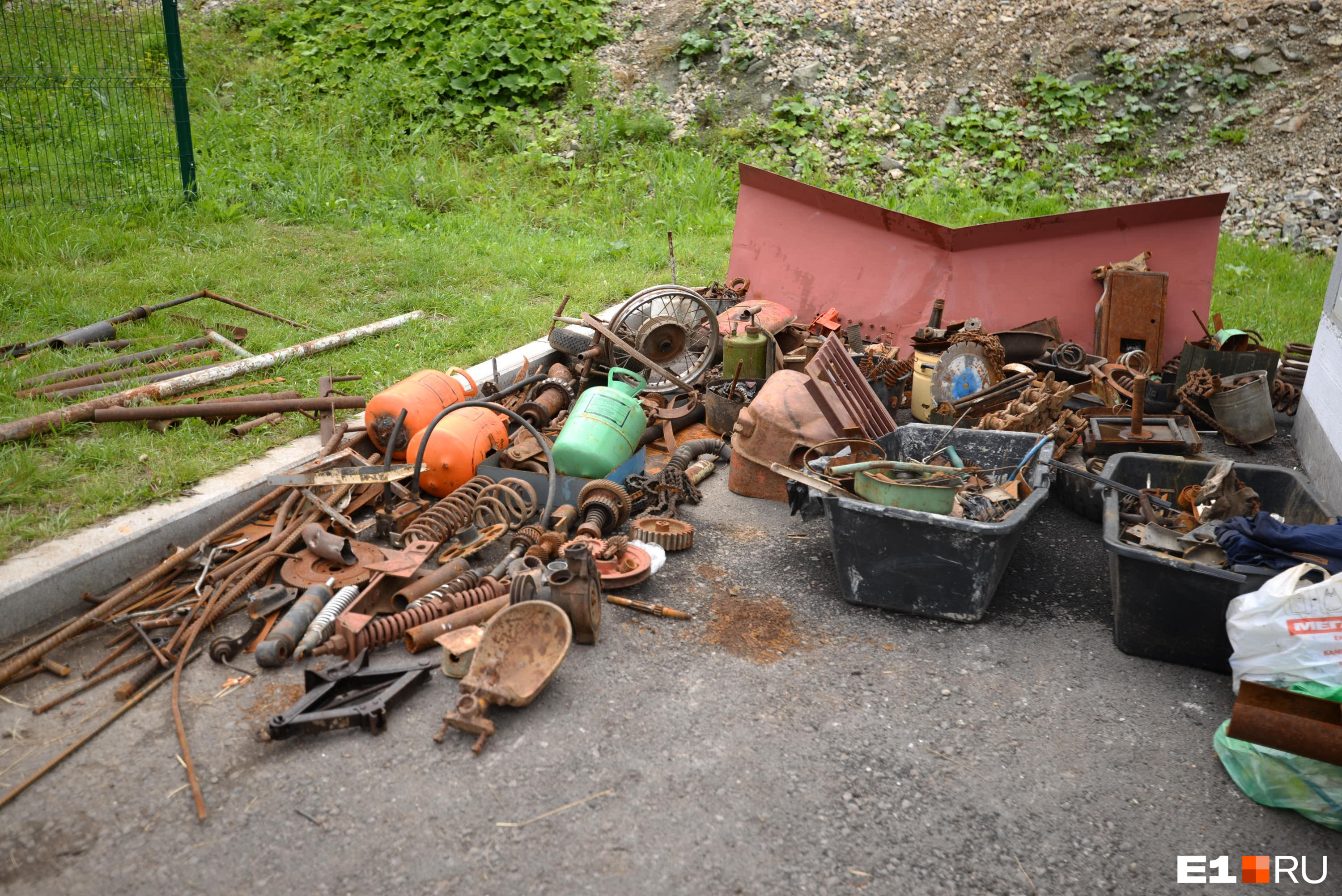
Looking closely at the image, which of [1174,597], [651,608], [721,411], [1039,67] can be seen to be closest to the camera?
[1174,597]

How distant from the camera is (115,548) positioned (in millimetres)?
3748

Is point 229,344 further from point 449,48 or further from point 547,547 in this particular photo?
point 449,48

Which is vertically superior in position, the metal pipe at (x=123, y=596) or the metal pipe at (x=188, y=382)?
the metal pipe at (x=188, y=382)

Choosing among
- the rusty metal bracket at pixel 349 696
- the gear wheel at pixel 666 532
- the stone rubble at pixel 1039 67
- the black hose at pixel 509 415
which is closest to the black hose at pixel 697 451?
the gear wheel at pixel 666 532

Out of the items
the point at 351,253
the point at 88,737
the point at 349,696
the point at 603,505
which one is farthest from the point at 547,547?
the point at 351,253

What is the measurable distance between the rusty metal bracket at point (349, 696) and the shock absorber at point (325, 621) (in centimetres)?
12

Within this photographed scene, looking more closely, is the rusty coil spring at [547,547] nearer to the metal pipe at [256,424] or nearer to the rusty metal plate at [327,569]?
the rusty metal plate at [327,569]

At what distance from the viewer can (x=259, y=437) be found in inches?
193

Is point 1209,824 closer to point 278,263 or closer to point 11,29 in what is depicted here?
point 278,263

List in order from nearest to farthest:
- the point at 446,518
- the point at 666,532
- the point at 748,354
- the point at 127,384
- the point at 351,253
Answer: the point at 446,518, the point at 666,532, the point at 127,384, the point at 748,354, the point at 351,253

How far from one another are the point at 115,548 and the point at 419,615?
54.8 inches

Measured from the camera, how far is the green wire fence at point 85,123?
866 cm

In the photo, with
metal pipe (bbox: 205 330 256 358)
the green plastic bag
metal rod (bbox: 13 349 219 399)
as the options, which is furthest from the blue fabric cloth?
metal rod (bbox: 13 349 219 399)

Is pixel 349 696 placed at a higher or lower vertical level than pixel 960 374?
lower
